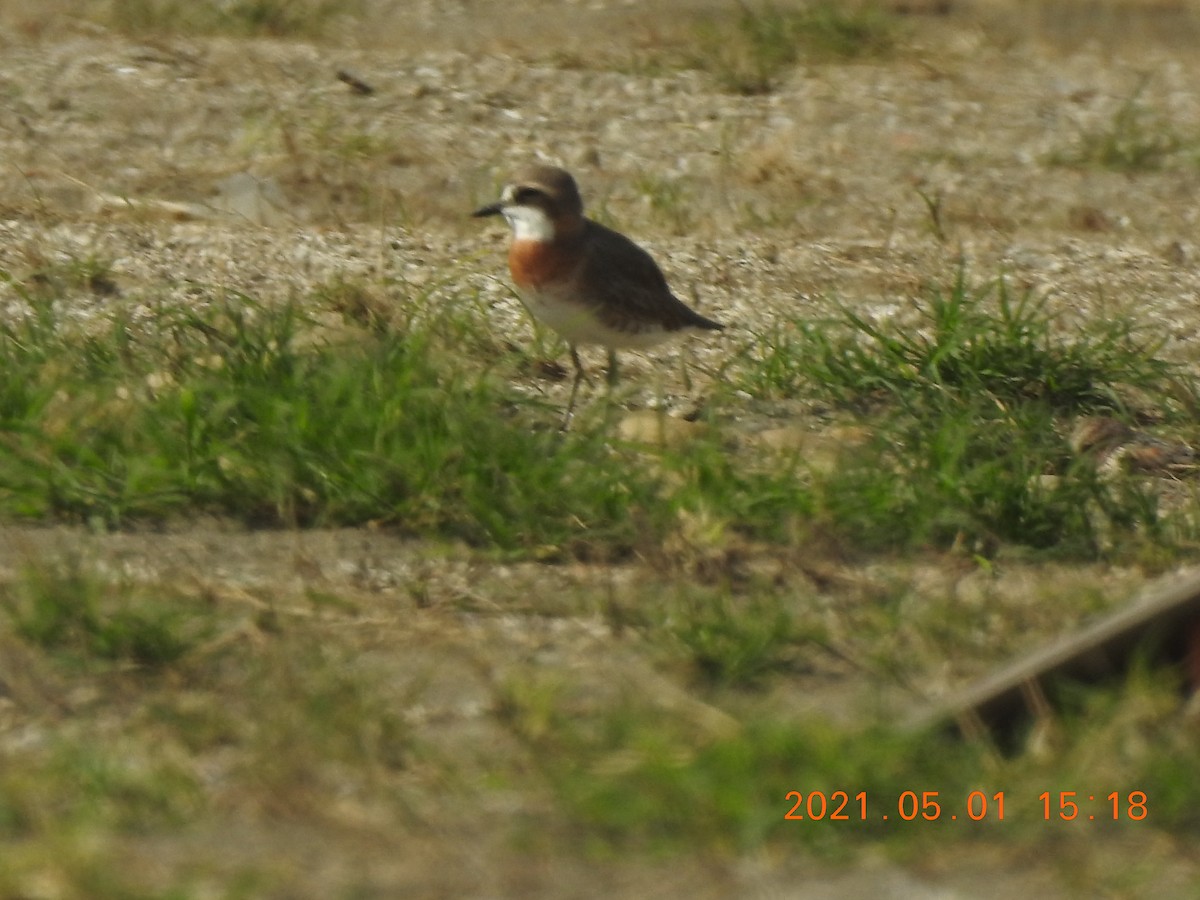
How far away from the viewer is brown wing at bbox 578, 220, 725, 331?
19.0 ft

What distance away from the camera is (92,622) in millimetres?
4129

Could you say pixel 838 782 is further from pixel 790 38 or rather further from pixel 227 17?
pixel 227 17

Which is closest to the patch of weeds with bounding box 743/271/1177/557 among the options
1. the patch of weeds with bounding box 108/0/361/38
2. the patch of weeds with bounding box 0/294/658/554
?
the patch of weeds with bounding box 0/294/658/554

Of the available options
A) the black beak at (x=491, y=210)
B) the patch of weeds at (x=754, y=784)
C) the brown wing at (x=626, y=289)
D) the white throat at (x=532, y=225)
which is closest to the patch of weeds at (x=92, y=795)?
the patch of weeds at (x=754, y=784)

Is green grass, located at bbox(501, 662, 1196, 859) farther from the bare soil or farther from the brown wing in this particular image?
the brown wing

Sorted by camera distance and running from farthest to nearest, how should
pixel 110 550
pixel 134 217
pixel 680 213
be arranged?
pixel 680 213 < pixel 134 217 < pixel 110 550

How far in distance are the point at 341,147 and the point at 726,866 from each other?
17.6 ft

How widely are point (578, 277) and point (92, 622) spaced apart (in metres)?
2.07

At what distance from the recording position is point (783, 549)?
481cm

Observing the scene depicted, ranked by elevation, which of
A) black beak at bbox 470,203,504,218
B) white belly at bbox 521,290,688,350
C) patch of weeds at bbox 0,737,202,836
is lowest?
patch of weeds at bbox 0,737,202,836

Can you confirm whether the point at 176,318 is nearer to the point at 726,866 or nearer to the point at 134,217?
the point at 134,217

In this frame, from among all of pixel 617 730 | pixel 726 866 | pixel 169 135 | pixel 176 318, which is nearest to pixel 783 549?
pixel 617 730

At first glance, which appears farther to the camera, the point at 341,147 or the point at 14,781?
the point at 341,147
